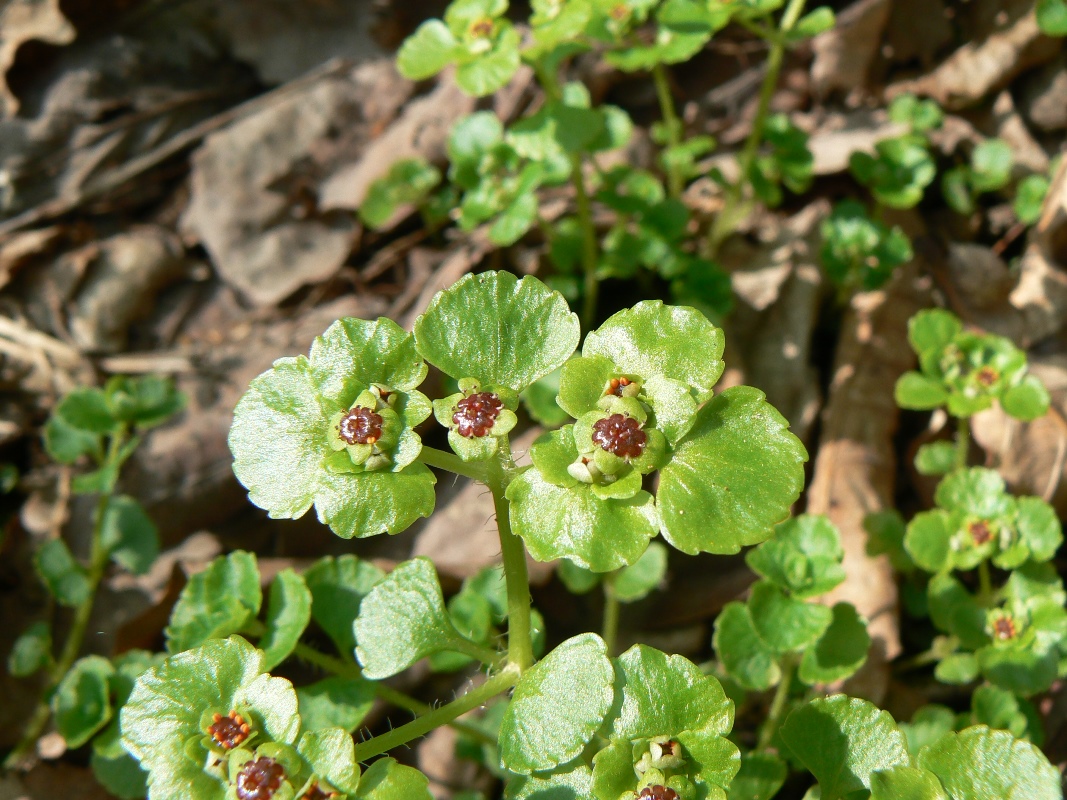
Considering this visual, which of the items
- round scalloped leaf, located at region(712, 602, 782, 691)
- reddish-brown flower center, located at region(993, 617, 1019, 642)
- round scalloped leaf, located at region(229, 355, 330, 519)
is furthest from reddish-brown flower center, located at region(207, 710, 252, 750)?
reddish-brown flower center, located at region(993, 617, 1019, 642)

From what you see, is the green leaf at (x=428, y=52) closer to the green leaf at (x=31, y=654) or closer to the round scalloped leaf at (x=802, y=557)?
the round scalloped leaf at (x=802, y=557)

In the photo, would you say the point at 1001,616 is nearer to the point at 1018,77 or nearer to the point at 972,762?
the point at 972,762

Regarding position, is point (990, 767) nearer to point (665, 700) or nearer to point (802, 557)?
point (665, 700)

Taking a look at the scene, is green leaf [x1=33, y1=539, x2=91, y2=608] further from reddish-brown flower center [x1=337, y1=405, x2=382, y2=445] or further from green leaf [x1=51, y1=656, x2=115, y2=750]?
reddish-brown flower center [x1=337, y1=405, x2=382, y2=445]

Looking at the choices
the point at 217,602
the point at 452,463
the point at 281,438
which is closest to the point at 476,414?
the point at 452,463

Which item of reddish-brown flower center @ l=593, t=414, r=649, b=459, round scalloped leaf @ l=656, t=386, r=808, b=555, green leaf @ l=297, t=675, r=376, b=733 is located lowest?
green leaf @ l=297, t=675, r=376, b=733

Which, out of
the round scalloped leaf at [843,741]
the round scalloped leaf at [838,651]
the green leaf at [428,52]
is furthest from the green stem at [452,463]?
the green leaf at [428,52]
